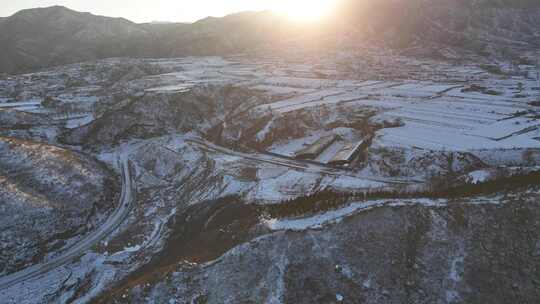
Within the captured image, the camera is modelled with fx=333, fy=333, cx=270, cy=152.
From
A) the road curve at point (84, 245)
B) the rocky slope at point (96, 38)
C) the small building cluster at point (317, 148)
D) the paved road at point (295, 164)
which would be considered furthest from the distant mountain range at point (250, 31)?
the road curve at point (84, 245)

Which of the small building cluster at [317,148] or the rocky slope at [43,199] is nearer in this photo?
the rocky slope at [43,199]

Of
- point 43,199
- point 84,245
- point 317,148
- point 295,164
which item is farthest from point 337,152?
point 43,199

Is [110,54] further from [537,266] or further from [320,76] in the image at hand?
[537,266]

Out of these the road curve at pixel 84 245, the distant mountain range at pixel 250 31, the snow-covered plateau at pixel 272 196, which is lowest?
the road curve at pixel 84 245

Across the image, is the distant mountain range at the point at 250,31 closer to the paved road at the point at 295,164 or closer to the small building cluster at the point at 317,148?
the small building cluster at the point at 317,148

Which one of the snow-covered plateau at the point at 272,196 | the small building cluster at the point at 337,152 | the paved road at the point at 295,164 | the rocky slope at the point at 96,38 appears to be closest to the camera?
the snow-covered plateau at the point at 272,196

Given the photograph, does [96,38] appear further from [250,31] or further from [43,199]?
[43,199]

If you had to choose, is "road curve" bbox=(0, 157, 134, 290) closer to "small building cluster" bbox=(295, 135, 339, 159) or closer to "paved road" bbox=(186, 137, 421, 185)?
"paved road" bbox=(186, 137, 421, 185)
